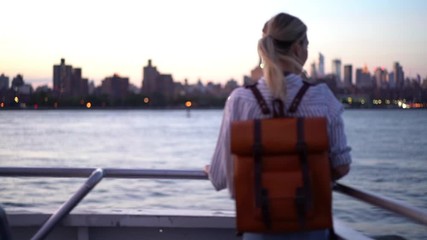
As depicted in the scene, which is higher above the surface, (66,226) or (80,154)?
(66,226)

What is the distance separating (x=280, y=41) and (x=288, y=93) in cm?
17

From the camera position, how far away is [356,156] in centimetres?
3800

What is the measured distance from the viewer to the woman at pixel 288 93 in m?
2.09

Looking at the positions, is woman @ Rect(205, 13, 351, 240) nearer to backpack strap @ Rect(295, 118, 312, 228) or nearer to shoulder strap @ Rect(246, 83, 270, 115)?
shoulder strap @ Rect(246, 83, 270, 115)

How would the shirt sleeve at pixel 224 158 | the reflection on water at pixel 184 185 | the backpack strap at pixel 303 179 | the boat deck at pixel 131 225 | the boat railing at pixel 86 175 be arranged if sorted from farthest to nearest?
the reflection on water at pixel 184 185 → the boat deck at pixel 131 225 → the boat railing at pixel 86 175 → the shirt sleeve at pixel 224 158 → the backpack strap at pixel 303 179

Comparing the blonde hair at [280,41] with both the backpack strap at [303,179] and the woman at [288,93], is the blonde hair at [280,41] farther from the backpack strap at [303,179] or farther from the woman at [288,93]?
the backpack strap at [303,179]

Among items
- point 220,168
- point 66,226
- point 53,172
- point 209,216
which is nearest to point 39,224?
point 66,226

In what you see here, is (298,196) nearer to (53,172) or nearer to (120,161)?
(53,172)

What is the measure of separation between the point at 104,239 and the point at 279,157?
74.0 inches

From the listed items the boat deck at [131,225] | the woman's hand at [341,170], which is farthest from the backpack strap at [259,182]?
the boat deck at [131,225]

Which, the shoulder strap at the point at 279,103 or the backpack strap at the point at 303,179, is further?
the shoulder strap at the point at 279,103

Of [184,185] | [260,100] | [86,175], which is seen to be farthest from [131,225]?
[184,185]

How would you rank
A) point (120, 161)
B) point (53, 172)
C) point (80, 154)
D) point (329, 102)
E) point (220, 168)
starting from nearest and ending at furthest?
point (329, 102) < point (220, 168) < point (53, 172) < point (120, 161) < point (80, 154)

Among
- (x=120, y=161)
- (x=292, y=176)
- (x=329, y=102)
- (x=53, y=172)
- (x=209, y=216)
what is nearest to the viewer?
(x=292, y=176)
